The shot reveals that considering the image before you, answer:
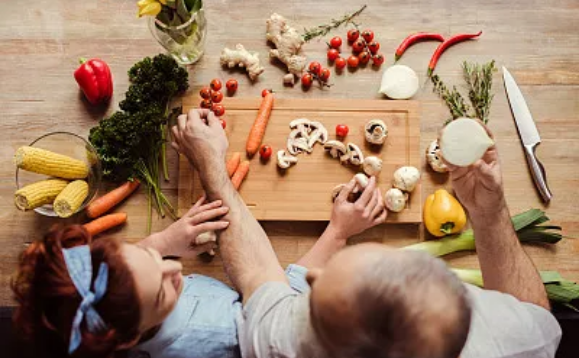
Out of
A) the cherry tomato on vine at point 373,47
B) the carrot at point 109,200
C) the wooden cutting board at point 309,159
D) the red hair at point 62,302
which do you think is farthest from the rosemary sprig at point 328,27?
the red hair at point 62,302

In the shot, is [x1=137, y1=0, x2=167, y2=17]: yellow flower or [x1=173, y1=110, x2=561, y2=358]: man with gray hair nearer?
[x1=173, y1=110, x2=561, y2=358]: man with gray hair

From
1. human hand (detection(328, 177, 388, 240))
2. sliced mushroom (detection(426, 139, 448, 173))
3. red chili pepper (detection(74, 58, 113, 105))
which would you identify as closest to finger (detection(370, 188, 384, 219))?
human hand (detection(328, 177, 388, 240))

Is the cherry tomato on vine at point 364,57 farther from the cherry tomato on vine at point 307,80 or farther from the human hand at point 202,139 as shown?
the human hand at point 202,139

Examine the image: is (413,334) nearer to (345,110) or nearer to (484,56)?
(345,110)

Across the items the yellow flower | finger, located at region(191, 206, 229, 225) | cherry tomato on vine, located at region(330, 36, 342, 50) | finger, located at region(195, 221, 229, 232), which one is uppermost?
the yellow flower

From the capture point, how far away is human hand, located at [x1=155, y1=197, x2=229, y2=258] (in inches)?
70.6

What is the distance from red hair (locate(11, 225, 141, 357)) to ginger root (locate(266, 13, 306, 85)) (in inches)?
41.0

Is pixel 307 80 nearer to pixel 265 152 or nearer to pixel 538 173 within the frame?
pixel 265 152

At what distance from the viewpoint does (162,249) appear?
1.85m

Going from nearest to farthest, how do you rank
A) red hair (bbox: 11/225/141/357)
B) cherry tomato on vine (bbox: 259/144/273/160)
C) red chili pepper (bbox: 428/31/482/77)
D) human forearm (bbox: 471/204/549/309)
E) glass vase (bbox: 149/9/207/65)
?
red hair (bbox: 11/225/141/357) < human forearm (bbox: 471/204/549/309) < glass vase (bbox: 149/9/207/65) < cherry tomato on vine (bbox: 259/144/273/160) < red chili pepper (bbox: 428/31/482/77)

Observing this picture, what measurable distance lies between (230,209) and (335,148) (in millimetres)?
441

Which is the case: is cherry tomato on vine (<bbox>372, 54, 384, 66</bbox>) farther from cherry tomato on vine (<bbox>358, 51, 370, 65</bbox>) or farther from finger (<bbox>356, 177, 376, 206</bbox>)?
finger (<bbox>356, 177, 376, 206</bbox>)

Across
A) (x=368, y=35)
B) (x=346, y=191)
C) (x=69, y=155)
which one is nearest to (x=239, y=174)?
(x=346, y=191)

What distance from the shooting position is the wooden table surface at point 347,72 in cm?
204
